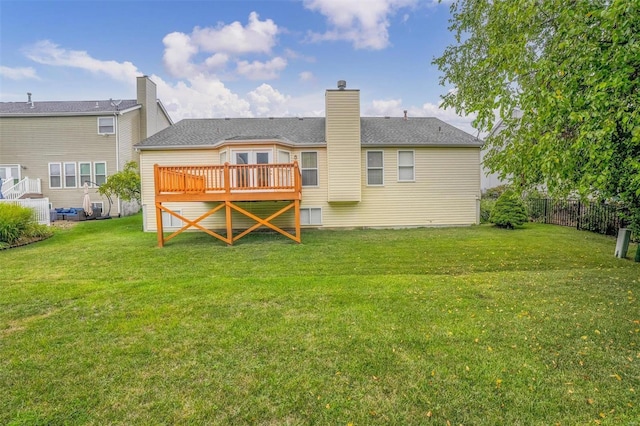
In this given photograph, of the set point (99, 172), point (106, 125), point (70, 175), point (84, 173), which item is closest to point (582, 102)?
point (106, 125)

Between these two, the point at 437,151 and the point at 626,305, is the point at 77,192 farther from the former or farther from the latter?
the point at 626,305

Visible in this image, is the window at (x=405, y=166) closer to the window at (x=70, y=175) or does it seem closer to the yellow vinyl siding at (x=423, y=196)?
the yellow vinyl siding at (x=423, y=196)

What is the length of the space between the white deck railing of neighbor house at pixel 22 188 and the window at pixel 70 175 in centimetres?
123

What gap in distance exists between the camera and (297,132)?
41.4ft

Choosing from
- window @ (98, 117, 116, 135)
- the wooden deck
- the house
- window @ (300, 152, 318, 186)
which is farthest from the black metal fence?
window @ (98, 117, 116, 135)

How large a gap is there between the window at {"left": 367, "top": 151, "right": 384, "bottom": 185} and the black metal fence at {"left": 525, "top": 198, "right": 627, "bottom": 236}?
18.5 ft

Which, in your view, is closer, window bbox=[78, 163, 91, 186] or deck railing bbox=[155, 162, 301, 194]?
deck railing bbox=[155, 162, 301, 194]

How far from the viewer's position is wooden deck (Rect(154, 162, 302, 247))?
9305 mm

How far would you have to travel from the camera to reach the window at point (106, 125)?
1678 cm

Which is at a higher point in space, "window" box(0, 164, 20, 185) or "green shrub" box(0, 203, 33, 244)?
"window" box(0, 164, 20, 185)

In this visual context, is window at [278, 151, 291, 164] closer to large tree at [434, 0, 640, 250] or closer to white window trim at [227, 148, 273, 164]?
white window trim at [227, 148, 273, 164]

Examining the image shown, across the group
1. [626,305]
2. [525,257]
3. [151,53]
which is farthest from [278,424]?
[151,53]

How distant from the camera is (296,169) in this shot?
9.81 metres

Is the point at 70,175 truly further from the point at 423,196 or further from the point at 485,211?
the point at 485,211
